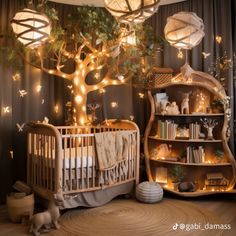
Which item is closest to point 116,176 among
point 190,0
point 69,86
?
point 69,86

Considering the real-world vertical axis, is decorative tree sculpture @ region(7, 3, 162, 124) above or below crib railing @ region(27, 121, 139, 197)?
above

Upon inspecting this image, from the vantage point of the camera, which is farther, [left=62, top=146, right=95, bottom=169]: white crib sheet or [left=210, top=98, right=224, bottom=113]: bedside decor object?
[left=210, top=98, right=224, bottom=113]: bedside decor object

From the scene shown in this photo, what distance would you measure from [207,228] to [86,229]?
3.50ft

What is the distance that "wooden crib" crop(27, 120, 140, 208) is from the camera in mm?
2984

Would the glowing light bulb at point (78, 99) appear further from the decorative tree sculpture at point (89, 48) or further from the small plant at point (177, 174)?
the small plant at point (177, 174)

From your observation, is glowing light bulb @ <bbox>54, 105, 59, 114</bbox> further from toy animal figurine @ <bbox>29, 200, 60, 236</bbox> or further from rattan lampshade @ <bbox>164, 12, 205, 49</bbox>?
rattan lampshade @ <bbox>164, 12, 205, 49</bbox>

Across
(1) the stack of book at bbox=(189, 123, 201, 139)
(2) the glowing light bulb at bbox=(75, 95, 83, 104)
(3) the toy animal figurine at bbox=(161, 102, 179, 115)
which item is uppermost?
(2) the glowing light bulb at bbox=(75, 95, 83, 104)

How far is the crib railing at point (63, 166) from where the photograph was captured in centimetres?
297

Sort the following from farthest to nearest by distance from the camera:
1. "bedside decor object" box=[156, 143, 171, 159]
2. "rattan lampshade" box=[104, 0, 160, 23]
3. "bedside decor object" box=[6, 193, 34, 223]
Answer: "bedside decor object" box=[156, 143, 171, 159]
"bedside decor object" box=[6, 193, 34, 223]
"rattan lampshade" box=[104, 0, 160, 23]

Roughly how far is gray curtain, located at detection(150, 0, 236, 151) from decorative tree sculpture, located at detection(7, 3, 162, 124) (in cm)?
49

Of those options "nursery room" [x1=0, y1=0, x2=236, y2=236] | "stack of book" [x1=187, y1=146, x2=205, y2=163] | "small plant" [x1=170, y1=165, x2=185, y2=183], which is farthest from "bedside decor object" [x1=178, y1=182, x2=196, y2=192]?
"stack of book" [x1=187, y1=146, x2=205, y2=163]

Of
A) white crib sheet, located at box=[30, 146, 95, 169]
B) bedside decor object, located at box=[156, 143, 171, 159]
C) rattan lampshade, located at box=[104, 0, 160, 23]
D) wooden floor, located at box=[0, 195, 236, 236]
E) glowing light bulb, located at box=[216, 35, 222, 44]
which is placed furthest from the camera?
bedside decor object, located at box=[156, 143, 171, 159]

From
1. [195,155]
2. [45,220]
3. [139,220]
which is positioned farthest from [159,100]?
[45,220]

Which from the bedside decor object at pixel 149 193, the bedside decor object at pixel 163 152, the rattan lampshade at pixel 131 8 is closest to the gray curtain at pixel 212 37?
the bedside decor object at pixel 163 152
